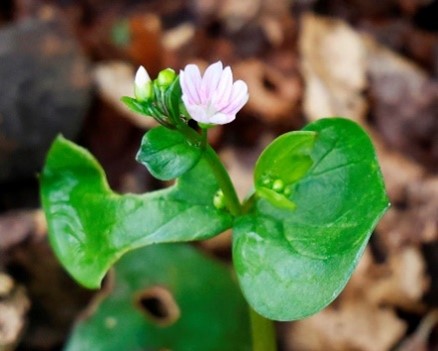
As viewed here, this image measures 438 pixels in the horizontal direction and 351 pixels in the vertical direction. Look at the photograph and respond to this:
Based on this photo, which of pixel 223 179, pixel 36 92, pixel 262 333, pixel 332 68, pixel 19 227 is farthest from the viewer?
pixel 332 68

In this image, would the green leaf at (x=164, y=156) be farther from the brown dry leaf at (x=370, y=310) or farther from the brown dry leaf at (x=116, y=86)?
the brown dry leaf at (x=116, y=86)

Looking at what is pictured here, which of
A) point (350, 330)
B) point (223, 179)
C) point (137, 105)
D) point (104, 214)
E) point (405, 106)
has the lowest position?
point (350, 330)

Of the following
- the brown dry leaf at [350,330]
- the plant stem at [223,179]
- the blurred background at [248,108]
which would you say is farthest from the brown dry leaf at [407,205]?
the plant stem at [223,179]

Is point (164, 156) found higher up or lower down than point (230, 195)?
higher up

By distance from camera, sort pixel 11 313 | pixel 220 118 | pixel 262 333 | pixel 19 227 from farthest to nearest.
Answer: pixel 19 227 < pixel 11 313 < pixel 262 333 < pixel 220 118

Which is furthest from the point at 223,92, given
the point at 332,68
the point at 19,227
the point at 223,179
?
the point at 332,68

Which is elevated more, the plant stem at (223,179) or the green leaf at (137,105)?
the green leaf at (137,105)

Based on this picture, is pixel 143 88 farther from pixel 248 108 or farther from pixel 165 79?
pixel 248 108

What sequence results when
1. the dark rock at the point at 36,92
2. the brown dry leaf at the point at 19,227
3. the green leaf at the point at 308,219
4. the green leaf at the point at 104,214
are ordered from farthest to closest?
the dark rock at the point at 36,92
the brown dry leaf at the point at 19,227
the green leaf at the point at 104,214
the green leaf at the point at 308,219
